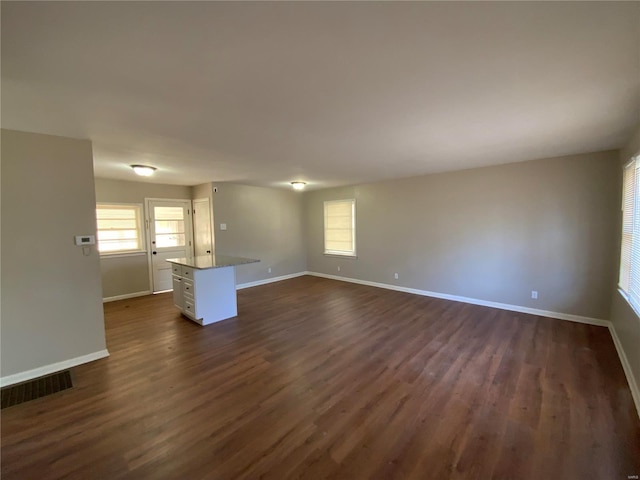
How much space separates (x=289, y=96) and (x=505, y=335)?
393 centimetres

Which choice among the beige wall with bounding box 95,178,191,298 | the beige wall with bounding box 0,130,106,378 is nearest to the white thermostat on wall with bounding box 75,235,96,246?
the beige wall with bounding box 0,130,106,378

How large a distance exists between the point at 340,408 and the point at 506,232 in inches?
159

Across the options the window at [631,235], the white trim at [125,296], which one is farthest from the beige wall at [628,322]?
the white trim at [125,296]

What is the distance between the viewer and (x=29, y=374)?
8.86 feet

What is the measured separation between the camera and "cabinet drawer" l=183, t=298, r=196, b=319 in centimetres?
410

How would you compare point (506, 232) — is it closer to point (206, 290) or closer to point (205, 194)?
point (206, 290)

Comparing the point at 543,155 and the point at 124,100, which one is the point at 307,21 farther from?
the point at 543,155

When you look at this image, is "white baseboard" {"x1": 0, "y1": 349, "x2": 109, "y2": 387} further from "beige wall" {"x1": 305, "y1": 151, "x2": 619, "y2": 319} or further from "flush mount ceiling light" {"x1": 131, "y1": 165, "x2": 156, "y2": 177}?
"beige wall" {"x1": 305, "y1": 151, "x2": 619, "y2": 319}

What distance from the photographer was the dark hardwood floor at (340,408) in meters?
1.71

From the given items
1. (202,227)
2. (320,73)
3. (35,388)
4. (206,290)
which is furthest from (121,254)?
(320,73)

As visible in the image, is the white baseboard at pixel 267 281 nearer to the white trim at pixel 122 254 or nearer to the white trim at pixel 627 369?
the white trim at pixel 122 254

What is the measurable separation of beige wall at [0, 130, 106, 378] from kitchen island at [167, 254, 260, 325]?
1154 millimetres

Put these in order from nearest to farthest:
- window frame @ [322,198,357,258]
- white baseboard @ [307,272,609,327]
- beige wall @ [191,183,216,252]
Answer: white baseboard @ [307,272,609,327]
beige wall @ [191,183,216,252]
window frame @ [322,198,357,258]

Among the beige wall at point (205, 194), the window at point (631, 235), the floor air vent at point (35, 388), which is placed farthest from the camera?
the beige wall at point (205, 194)
